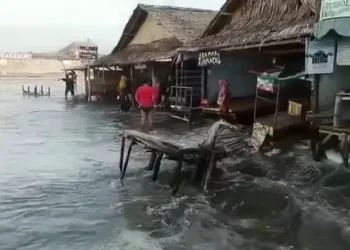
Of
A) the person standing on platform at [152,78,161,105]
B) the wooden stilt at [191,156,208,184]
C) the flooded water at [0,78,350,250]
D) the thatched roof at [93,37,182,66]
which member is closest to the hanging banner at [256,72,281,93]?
the flooded water at [0,78,350,250]

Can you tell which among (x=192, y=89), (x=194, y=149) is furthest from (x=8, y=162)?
(x=192, y=89)

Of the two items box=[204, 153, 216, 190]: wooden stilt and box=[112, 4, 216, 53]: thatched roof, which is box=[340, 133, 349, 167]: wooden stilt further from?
box=[112, 4, 216, 53]: thatched roof

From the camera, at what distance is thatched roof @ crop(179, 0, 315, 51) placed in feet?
39.5

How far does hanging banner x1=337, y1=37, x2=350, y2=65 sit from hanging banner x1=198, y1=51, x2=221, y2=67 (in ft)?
21.9

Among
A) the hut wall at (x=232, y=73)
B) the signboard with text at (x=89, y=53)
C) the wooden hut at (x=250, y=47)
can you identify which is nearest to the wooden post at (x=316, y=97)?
the wooden hut at (x=250, y=47)

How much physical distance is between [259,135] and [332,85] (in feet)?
6.78

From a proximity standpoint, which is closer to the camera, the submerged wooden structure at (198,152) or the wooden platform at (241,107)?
the submerged wooden structure at (198,152)

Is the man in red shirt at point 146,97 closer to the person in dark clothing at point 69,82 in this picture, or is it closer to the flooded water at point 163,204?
the flooded water at point 163,204

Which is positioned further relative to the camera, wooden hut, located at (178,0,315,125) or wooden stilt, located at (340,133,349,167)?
wooden hut, located at (178,0,315,125)

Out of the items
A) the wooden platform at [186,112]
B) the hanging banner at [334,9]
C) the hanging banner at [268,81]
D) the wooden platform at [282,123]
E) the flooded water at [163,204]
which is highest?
the hanging banner at [334,9]

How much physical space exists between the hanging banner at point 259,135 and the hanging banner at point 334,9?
312cm

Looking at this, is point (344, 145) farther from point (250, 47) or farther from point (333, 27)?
point (250, 47)

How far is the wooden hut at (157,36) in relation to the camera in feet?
73.7

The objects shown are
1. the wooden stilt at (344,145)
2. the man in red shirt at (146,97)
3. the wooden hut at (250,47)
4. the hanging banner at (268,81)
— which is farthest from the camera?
the man in red shirt at (146,97)
